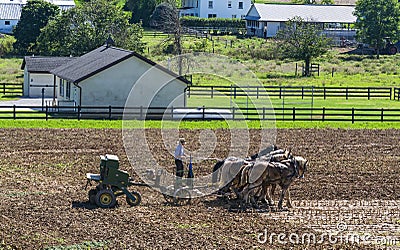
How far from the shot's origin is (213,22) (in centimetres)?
9544

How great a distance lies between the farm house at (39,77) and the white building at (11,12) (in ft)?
151

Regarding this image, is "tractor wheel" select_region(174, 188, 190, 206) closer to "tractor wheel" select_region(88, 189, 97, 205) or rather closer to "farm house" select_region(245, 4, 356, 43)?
"tractor wheel" select_region(88, 189, 97, 205)

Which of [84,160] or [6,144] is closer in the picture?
[84,160]

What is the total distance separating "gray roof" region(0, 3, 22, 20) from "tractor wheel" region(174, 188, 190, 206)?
82.3 metres

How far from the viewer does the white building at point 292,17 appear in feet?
304

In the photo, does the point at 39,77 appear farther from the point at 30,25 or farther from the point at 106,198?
the point at 106,198

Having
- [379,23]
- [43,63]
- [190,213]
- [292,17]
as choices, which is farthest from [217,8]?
[190,213]

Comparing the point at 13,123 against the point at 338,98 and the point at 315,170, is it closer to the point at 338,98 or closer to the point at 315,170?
the point at 315,170

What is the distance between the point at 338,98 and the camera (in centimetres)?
5091

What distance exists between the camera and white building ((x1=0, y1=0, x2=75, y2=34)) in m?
96.6

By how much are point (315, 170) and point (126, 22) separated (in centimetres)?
4023

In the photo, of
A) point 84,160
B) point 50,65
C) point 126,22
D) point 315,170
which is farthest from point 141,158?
point 126,22

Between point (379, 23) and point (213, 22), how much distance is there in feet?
73.3

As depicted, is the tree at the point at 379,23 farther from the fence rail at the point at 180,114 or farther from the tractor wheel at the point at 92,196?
the tractor wheel at the point at 92,196
